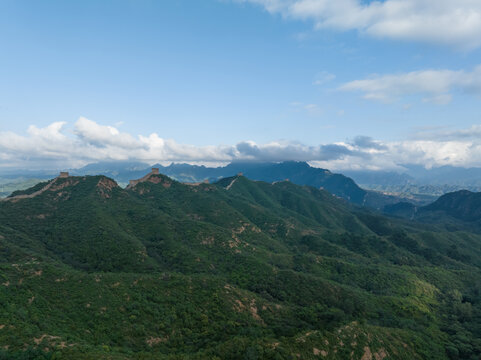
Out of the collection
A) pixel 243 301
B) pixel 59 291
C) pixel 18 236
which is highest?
pixel 18 236

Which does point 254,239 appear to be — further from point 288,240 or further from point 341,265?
point 341,265

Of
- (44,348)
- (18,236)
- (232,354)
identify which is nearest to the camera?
(44,348)

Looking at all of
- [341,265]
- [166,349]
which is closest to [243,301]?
[166,349]

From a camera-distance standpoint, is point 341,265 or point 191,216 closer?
point 341,265

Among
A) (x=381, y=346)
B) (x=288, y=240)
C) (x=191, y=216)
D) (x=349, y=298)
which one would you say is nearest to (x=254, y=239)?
(x=288, y=240)

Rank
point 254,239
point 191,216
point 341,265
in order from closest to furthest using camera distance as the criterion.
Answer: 1. point 341,265
2. point 254,239
3. point 191,216

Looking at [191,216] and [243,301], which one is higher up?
[191,216]
